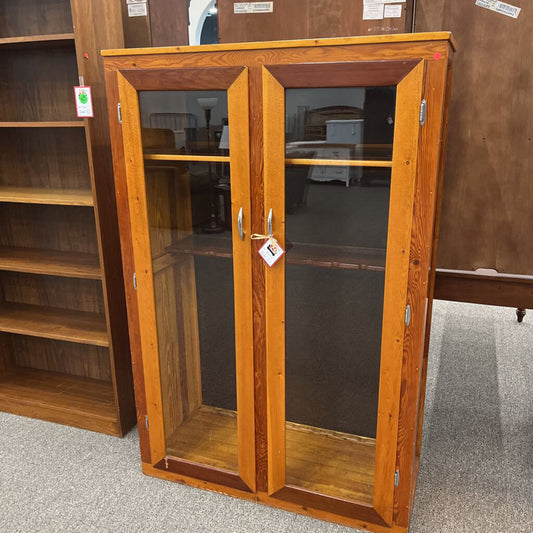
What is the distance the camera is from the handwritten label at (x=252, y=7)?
2.13 meters

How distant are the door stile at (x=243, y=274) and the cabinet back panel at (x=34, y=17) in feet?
4.07

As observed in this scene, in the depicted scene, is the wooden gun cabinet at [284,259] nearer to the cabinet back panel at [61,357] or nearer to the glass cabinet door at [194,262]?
the glass cabinet door at [194,262]

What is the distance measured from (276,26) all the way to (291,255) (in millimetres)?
993

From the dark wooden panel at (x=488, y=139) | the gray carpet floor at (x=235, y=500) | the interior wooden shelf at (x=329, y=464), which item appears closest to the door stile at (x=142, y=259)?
the gray carpet floor at (x=235, y=500)

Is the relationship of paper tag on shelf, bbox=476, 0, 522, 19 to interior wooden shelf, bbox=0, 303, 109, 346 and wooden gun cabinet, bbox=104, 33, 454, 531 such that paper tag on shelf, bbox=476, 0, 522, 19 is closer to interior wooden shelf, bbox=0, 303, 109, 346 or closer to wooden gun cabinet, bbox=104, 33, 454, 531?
wooden gun cabinet, bbox=104, 33, 454, 531

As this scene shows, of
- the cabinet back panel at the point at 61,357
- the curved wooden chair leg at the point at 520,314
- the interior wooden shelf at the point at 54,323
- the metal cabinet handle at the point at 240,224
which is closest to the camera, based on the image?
the metal cabinet handle at the point at 240,224

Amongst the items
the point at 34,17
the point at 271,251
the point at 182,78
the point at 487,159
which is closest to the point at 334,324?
the point at 271,251

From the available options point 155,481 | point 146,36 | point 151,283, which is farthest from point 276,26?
point 155,481

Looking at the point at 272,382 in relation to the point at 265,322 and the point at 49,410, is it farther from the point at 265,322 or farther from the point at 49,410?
the point at 49,410

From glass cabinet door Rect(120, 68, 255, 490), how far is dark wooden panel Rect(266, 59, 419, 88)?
156 mm

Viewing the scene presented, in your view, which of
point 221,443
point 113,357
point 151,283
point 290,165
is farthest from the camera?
point 113,357

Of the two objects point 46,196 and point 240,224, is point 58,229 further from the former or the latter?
point 240,224

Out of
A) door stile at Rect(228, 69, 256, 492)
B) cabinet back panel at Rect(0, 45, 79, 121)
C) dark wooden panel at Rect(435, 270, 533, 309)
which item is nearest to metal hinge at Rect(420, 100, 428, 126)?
door stile at Rect(228, 69, 256, 492)

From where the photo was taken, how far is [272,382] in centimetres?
194
